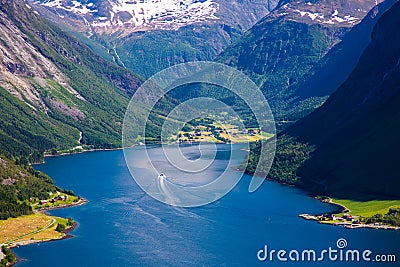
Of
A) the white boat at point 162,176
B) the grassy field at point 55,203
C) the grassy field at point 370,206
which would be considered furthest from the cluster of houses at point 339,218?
the grassy field at point 55,203

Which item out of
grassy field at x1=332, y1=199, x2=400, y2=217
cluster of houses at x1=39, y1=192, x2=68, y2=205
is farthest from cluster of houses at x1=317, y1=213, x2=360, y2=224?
cluster of houses at x1=39, y1=192, x2=68, y2=205

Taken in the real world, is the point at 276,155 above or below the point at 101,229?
above

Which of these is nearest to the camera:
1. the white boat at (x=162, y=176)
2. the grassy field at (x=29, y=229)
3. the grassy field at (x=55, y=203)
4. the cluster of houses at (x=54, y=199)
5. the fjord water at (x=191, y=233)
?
the fjord water at (x=191, y=233)

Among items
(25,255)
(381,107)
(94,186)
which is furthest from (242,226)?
(381,107)

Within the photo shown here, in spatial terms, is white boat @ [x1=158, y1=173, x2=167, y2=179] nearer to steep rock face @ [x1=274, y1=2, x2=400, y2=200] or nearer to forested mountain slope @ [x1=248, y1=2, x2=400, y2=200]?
forested mountain slope @ [x1=248, y1=2, x2=400, y2=200]

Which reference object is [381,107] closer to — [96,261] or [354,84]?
[354,84]

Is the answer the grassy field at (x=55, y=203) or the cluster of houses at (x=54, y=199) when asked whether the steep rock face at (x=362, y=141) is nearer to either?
the grassy field at (x=55, y=203)

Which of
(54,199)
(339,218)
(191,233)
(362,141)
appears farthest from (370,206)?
(54,199)
